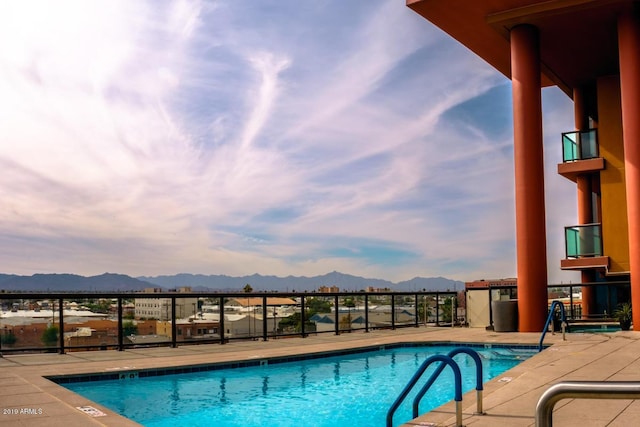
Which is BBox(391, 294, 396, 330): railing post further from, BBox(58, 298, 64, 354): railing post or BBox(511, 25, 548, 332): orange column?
BBox(58, 298, 64, 354): railing post

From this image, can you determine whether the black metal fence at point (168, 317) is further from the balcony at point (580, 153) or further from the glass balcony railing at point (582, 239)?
the balcony at point (580, 153)

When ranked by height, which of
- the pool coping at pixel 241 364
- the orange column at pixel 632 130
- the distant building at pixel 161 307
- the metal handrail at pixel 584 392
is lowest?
the pool coping at pixel 241 364

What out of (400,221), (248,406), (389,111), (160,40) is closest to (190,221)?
(400,221)

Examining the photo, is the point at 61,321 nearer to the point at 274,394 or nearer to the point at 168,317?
the point at 168,317

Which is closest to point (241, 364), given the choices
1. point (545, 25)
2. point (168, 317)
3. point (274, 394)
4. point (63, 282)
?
point (274, 394)

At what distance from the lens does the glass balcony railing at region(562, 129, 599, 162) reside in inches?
752

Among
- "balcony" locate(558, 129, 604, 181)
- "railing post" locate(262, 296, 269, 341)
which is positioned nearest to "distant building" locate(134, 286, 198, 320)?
"railing post" locate(262, 296, 269, 341)

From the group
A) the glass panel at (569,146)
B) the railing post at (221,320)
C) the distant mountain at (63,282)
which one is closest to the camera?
the railing post at (221,320)

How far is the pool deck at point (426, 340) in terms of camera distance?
17.8ft

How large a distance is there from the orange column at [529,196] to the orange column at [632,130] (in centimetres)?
200

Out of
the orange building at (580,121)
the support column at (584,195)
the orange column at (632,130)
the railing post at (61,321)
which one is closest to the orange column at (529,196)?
the orange building at (580,121)

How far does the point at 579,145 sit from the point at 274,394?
1495 cm

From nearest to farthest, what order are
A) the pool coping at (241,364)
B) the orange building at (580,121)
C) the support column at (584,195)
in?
the pool coping at (241,364)
the orange building at (580,121)
the support column at (584,195)

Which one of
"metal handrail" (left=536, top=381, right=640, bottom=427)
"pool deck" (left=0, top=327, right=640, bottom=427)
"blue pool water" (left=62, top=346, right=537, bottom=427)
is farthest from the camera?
"blue pool water" (left=62, top=346, right=537, bottom=427)
